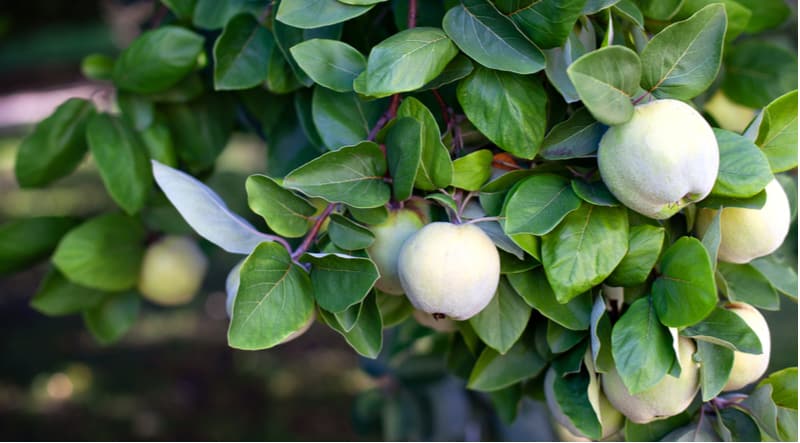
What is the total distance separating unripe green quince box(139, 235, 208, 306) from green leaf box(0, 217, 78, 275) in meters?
0.14

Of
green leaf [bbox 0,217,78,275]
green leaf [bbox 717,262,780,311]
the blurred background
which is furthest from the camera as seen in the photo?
the blurred background

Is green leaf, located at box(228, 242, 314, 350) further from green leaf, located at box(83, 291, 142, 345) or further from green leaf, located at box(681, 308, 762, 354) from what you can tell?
green leaf, located at box(83, 291, 142, 345)

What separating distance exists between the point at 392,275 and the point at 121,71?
52 centimetres

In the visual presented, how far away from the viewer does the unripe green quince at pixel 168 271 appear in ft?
3.89

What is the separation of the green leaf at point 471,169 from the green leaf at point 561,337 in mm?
174

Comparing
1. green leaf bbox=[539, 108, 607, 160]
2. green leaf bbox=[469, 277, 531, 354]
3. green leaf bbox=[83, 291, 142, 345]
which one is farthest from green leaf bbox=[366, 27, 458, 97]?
green leaf bbox=[83, 291, 142, 345]

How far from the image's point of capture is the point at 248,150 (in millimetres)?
5305

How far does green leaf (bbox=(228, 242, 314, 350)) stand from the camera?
2.35ft

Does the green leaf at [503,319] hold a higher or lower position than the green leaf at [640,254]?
lower

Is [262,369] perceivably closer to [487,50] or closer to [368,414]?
[368,414]

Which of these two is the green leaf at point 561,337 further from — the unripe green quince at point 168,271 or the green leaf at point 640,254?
the unripe green quince at point 168,271

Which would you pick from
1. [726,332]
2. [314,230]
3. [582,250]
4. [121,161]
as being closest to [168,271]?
[121,161]

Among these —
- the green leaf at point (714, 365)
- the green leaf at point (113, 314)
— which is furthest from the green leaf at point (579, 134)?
the green leaf at point (113, 314)

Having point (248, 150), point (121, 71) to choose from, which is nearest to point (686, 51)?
point (121, 71)
